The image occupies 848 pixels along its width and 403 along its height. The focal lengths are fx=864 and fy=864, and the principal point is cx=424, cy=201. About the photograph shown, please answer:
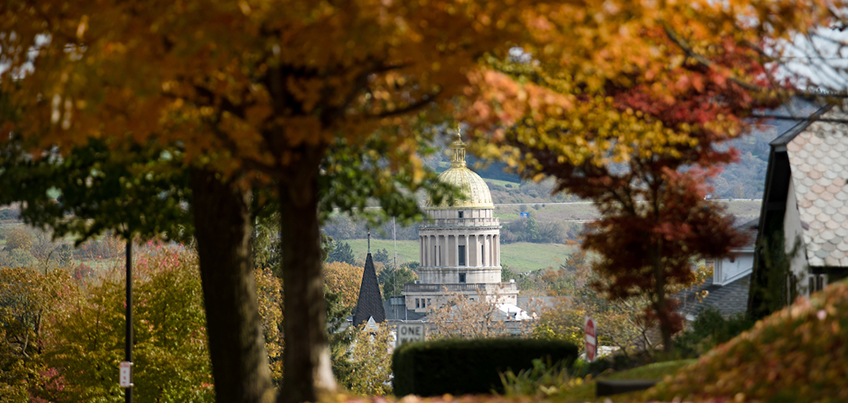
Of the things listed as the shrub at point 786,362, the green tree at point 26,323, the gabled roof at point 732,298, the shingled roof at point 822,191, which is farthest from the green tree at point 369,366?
the shrub at point 786,362

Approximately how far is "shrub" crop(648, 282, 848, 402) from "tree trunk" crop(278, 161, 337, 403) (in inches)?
134

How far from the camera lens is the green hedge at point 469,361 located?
1484cm


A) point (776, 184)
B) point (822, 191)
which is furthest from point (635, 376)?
point (776, 184)

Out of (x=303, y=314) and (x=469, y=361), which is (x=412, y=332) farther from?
(x=303, y=314)

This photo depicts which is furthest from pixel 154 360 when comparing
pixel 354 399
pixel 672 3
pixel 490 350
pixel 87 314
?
pixel 672 3

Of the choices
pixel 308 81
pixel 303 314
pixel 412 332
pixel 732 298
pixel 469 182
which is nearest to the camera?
pixel 308 81

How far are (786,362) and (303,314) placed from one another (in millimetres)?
4589

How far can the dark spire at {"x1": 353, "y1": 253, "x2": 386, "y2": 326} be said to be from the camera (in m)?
120

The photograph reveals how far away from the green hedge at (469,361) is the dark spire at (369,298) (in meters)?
104

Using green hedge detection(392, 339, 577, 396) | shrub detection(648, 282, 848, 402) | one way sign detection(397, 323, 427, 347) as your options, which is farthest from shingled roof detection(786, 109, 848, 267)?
one way sign detection(397, 323, 427, 347)

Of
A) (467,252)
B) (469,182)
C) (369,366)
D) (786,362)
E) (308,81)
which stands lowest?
(369,366)

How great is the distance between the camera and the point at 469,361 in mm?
14992

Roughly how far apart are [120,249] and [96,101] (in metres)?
48.1

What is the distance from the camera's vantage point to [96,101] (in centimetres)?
687
